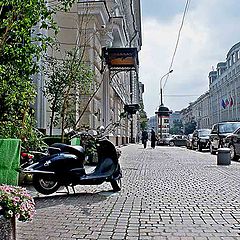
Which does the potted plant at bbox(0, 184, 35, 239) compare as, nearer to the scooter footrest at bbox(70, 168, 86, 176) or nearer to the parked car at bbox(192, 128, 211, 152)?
the scooter footrest at bbox(70, 168, 86, 176)

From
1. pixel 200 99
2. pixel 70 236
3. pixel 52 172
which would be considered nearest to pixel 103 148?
pixel 52 172

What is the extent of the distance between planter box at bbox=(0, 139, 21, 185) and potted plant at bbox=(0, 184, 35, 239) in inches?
96.5

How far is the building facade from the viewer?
79512 millimetres

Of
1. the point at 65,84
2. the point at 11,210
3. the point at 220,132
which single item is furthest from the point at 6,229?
the point at 220,132

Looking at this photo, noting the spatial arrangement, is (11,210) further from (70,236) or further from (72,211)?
(72,211)

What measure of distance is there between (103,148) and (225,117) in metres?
83.4

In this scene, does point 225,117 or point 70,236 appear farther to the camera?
point 225,117

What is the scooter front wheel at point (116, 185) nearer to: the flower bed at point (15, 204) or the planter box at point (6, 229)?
the flower bed at point (15, 204)

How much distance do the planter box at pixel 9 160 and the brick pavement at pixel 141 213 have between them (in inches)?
28.7

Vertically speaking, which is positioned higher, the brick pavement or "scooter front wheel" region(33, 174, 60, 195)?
"scooter front wheel" region(33, 174, 60, 195)

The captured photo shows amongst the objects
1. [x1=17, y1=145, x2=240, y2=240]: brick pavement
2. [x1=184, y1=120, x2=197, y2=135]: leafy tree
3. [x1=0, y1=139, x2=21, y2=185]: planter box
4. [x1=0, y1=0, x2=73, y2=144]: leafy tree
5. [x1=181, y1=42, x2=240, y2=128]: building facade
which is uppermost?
[x1=181, y1=42, x2=240, y2=128]: building facade

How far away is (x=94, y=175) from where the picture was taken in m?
7.94

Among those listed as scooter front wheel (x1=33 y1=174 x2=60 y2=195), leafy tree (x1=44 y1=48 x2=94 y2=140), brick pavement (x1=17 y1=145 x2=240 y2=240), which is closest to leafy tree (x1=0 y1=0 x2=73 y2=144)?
scooter front wheel (x1=33 y1=174 x2=60 y2=195)

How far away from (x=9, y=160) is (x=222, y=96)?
88333 mm
